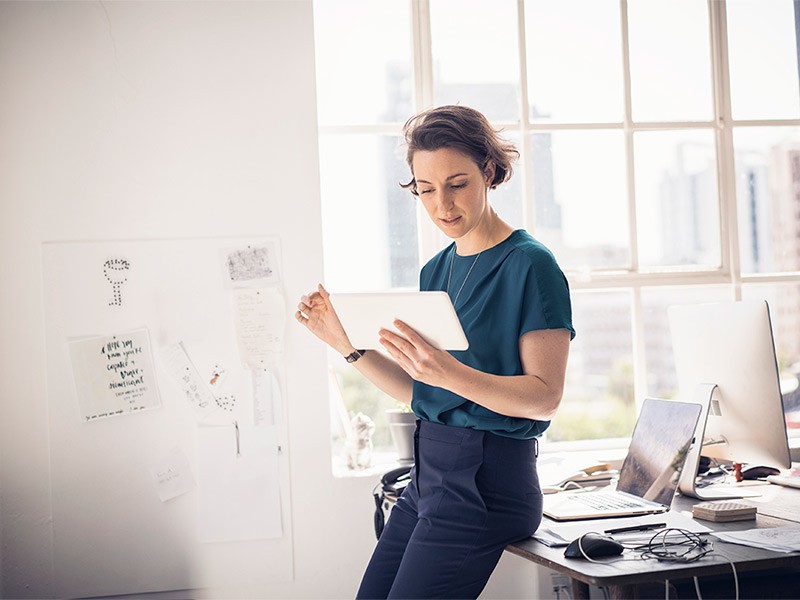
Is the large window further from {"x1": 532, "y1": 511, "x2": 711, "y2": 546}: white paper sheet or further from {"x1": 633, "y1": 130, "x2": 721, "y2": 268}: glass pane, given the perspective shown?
{"x1": 532, "y1": 511, "x2": 711, "y2": 546}: white paper sheet

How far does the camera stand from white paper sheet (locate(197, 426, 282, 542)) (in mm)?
2928

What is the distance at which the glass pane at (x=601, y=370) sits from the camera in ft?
11.0

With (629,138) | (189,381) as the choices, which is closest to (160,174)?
(189,381)

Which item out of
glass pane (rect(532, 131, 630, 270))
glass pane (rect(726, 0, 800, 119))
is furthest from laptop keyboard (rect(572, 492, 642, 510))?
glass pane (rect(726, 0, 800, 119))

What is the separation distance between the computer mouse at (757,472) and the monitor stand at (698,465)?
0.66 ft

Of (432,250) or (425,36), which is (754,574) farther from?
(425,36)

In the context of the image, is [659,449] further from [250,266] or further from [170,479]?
[170,479]

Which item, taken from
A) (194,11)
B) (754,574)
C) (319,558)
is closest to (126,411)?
(319,558)

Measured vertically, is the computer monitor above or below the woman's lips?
below

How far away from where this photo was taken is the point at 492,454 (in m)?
1.83

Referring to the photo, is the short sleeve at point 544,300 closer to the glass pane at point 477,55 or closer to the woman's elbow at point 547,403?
the woman's elbow at point 547,403

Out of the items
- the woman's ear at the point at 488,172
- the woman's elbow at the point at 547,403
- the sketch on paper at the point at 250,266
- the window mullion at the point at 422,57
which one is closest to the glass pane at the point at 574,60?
the window mullion at the point at 422,57

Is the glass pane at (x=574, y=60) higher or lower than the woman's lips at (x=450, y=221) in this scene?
higher

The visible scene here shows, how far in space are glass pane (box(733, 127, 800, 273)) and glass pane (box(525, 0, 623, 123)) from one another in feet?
1.96
